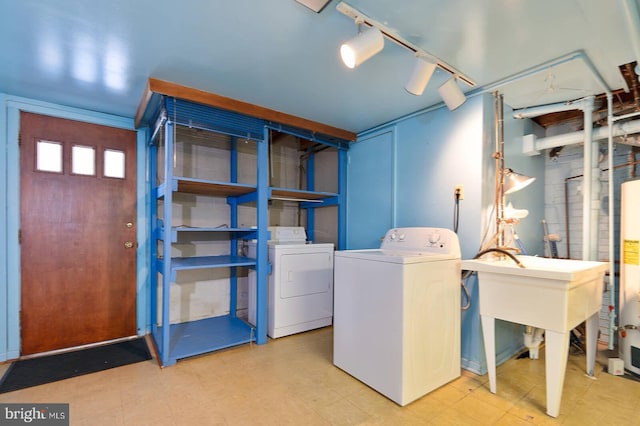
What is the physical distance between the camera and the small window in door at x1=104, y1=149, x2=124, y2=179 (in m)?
2.88

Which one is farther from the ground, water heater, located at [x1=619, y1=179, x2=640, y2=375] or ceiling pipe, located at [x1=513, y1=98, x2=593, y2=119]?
ceiling pipe, located at [x1=513, y1=98, x2=593, y2=119]

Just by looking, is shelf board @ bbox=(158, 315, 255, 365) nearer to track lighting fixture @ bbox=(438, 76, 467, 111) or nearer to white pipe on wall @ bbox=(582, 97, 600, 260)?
track lighting fixture @ bbox=(438, 76, 467, 111)

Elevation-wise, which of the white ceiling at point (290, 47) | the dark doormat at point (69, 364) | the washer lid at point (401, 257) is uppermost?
the white ceiling at point (290, 47)

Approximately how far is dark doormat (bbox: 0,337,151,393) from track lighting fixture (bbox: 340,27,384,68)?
9.39 ft

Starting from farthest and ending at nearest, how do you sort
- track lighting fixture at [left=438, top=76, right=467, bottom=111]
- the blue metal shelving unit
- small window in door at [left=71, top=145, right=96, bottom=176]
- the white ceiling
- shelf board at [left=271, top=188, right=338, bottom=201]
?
1. shelf board at [left=271, top=188, right=338, bottom=201]
2. small window in door at [left=71, top=145, right=96, bottom=176]
3. the blue metal shelving unit
4. track lighting fixture at [left=438, top=76, right=467, bottom=111]
5. the white ceiling

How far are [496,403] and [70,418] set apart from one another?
266 cm

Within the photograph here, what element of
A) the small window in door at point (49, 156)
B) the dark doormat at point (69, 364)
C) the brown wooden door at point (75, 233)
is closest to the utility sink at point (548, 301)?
the dark doormat at point (69, 364)

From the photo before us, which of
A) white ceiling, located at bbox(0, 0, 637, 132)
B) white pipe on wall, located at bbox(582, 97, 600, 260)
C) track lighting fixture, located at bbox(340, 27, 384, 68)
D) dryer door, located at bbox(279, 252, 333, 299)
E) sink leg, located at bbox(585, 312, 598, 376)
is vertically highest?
white ceiling, located at bbox(0, 0, 637, 132)

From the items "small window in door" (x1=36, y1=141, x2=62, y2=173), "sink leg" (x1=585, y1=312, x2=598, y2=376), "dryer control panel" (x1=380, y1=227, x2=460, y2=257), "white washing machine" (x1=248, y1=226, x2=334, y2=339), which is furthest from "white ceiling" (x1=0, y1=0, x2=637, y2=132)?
"sink leg" (x1=585, y1=312, x2=598, y2=376)

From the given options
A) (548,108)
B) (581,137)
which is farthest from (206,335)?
(581,137)

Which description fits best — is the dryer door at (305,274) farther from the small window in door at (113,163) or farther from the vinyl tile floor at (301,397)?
the small window in door at (113,163)

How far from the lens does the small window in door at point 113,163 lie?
2.88 meters

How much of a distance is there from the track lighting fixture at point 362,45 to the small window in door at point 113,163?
264 centimetres

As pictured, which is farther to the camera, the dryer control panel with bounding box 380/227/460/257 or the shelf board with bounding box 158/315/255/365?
the shelf board with bounding box 158/315/255/365
